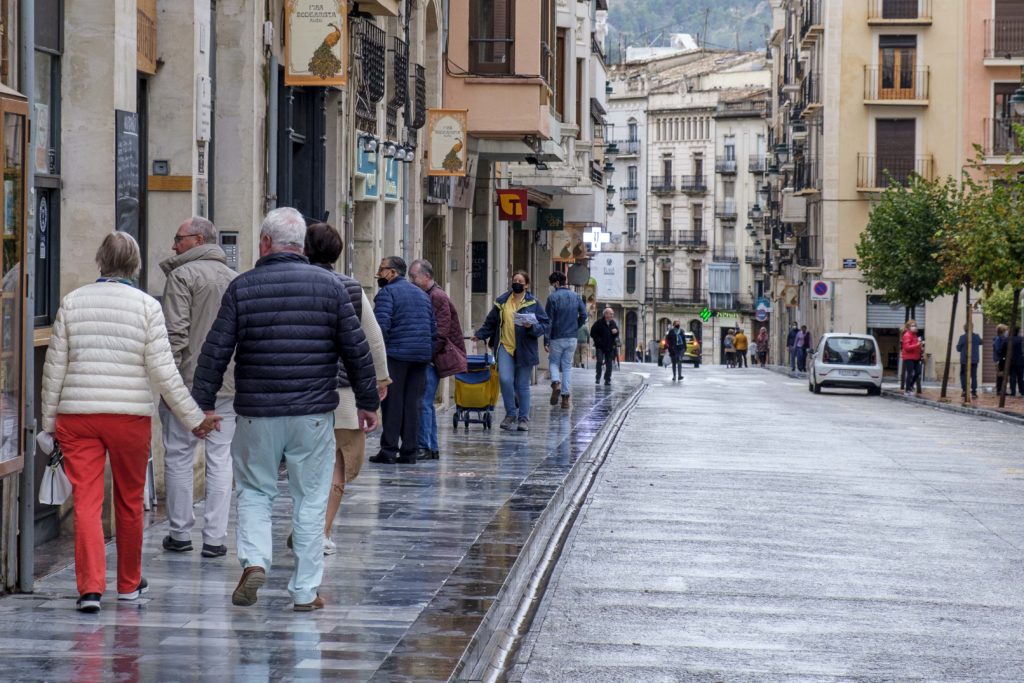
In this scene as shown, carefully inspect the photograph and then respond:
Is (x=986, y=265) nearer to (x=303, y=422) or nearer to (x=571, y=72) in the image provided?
(x=571, y=72)

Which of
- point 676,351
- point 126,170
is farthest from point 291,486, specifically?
point 676,351

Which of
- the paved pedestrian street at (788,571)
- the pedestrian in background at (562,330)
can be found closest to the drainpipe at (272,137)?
the paved pedestrian street at (788,571)

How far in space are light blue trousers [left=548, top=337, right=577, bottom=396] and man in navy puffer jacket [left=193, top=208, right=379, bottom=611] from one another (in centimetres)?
1820

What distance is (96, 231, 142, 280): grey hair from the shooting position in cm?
854

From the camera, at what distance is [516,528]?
455 inches

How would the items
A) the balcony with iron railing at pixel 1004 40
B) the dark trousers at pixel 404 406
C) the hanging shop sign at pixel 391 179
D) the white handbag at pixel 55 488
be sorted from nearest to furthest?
the white handbag at pixel 55 488
the dark trousers at pixel 404 406
the hanging shop sign at pixel 391 179
the balcony with iron railing at pixel 1004 40

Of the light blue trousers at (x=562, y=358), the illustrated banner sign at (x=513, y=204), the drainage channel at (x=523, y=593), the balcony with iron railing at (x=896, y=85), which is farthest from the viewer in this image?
the balcony with iron railing at (x=896, y=85)

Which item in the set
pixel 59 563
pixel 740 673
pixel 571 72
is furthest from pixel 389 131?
pixel 571 72

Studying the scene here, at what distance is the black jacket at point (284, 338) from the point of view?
27.1 feet

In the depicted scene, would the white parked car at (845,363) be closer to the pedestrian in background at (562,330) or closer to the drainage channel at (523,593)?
the pedestrian in background at (562,330)

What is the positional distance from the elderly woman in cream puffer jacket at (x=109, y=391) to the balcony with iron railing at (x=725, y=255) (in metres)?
113

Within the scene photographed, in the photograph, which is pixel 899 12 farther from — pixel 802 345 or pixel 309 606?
pixel 309 606

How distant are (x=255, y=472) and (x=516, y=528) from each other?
136 inches

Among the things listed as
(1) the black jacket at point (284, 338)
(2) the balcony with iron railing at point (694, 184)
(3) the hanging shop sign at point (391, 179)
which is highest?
(2) the balcony with iron railing at point (694, 184)
